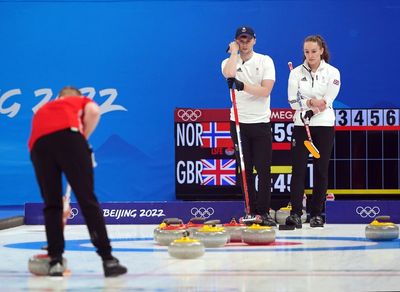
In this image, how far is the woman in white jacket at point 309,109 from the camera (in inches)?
291

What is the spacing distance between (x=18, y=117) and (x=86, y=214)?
5.96 metres

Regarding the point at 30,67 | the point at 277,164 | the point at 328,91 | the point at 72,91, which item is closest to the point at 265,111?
the point at 328,91

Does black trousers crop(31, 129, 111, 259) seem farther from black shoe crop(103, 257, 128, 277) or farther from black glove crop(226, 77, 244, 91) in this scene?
black glove crop(226, 77, 244, 91)

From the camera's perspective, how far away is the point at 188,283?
439 cm

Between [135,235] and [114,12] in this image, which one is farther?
[114,12]

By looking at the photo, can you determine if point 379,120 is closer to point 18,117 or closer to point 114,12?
point 114,12

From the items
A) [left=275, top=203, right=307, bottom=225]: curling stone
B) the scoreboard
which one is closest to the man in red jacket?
[left=275, top=203, right=307, bottom=225]: curling stone

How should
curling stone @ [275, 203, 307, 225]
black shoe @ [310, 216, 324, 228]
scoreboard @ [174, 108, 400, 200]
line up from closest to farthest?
black shoe @ [310, 216, 324, 228]
curling stone @ [275, 203, 307, 225]
scoreboard @ [174, 108, 400, 200]

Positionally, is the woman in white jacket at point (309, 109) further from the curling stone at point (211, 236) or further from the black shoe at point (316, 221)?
the curling stone at point (211, 236)

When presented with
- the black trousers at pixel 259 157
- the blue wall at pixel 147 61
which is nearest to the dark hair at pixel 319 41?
the black trousers at pixel 259 157

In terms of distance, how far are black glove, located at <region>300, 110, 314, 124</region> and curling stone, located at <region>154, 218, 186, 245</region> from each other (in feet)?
5.16

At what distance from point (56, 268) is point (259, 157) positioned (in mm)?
2919

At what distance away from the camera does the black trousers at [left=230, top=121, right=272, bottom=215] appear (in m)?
A: 7.19

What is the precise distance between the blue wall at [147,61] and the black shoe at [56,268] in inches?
214
